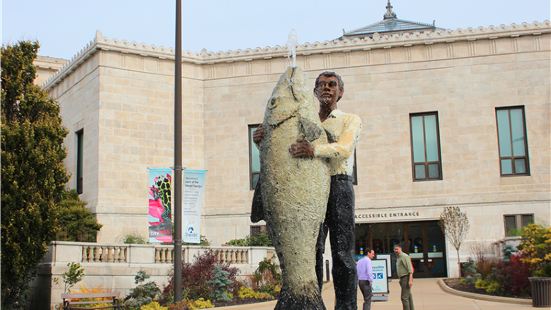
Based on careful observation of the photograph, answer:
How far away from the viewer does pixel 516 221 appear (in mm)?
28922

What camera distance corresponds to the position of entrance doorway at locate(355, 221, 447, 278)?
3045 centimetres

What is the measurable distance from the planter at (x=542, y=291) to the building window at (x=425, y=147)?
47.8ft

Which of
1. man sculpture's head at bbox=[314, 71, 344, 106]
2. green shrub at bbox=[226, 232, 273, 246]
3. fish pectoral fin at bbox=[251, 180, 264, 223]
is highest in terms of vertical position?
man sculpture's head at bbox=[314, 71, 344, 106]

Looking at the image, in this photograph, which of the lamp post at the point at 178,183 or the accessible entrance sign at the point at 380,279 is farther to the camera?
the accessible entrance sign at the point at 380,279

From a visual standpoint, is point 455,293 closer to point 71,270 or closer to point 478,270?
point 478,270

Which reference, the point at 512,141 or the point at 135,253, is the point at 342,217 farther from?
the point at 512,141

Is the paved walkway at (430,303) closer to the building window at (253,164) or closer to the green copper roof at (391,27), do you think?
the building window at (253,164)

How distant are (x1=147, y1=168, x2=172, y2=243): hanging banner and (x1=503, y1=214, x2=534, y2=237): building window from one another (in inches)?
659

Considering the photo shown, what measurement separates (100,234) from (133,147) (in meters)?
4.45

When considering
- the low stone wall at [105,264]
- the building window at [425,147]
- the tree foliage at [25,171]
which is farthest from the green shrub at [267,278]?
the building window at [425,147]

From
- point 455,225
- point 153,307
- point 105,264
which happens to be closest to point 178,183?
point 153,307

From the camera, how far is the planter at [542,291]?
1575cm

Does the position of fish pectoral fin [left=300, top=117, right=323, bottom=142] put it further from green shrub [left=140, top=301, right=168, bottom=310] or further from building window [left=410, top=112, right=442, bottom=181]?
building window [left=410, top=112, right=442, bottom=181]

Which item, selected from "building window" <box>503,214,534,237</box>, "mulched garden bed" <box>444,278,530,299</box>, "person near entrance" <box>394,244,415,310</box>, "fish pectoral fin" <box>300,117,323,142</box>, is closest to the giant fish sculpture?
"fish pectoral fin" <box>300,117,323,142</box>
